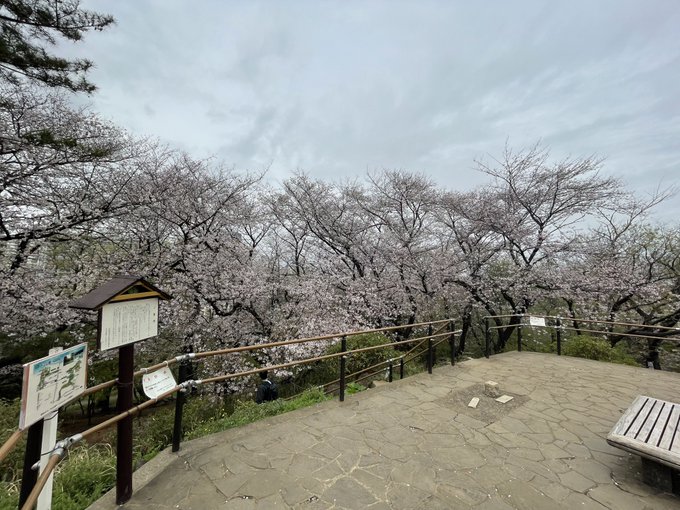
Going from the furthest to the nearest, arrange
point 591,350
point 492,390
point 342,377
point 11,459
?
point 591,350 < point 492,390 < point 342,377 < point 11,459

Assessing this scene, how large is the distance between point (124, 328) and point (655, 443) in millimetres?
4612

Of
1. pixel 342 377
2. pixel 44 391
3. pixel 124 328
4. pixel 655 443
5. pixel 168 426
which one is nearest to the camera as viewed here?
pixel 44 391

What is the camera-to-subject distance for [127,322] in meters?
2.22

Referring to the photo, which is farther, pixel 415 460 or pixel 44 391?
pixel 415 460

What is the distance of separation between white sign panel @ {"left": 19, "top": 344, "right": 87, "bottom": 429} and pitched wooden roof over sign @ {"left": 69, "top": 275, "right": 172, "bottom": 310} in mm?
299

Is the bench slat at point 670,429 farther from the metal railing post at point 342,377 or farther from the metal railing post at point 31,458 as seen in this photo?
the metal railing post at point 31,458

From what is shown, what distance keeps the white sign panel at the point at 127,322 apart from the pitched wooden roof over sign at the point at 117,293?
0.17ft

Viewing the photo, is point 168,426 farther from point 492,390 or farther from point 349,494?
point 492,390

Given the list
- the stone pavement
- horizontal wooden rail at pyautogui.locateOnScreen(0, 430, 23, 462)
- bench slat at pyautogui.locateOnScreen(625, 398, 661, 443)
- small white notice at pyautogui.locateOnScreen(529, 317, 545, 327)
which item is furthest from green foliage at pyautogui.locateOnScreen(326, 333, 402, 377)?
horizontal wooden rail at pyautogui.locateOnScreen(0, 430, 23, 462)

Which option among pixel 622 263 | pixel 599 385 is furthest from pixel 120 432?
pixel 622 263

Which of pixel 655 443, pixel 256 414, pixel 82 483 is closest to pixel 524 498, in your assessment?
pixel 655 443

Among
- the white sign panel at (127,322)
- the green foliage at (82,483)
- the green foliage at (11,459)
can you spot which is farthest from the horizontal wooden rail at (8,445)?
the green foliage at (11,459)

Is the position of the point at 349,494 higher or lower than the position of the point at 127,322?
lower

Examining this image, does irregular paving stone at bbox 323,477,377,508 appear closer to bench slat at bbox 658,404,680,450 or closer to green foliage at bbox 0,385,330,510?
green foliage at bbox 0,385,330,510
